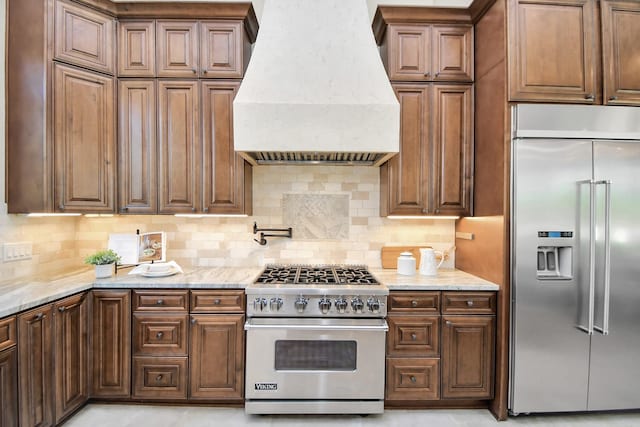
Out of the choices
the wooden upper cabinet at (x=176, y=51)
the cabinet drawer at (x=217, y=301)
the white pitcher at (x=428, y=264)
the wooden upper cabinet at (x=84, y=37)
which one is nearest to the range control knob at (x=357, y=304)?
the white pitcher at (x=428, y=264)

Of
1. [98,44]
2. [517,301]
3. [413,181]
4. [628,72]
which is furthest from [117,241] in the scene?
[628,72]

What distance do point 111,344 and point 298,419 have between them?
146 cm

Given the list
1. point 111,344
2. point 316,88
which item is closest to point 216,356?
point 111,344

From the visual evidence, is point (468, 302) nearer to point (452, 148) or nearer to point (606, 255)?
point (606, 255)

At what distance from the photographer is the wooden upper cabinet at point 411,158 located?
257cm

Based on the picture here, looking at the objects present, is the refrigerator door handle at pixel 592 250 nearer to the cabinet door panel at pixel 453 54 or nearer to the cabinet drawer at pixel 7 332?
the cabinet door panel at pixel 453 54

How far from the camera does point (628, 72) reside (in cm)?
220

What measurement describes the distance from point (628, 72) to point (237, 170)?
3.01 metres

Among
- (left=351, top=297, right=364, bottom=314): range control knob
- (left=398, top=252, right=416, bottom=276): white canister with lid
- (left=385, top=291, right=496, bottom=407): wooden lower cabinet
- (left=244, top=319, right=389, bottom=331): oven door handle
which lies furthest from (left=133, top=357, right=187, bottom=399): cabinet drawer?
(left=398, top=252, right=416, bottom=276): white canister with lid

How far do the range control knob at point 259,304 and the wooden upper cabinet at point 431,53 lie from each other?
2.06 meters

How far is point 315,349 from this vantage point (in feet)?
7.26

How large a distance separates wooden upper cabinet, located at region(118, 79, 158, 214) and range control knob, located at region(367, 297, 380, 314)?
6.21ft

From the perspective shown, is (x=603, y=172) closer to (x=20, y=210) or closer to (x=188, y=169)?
(x=188, y=169)

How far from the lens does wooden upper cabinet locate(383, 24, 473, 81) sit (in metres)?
2.56
